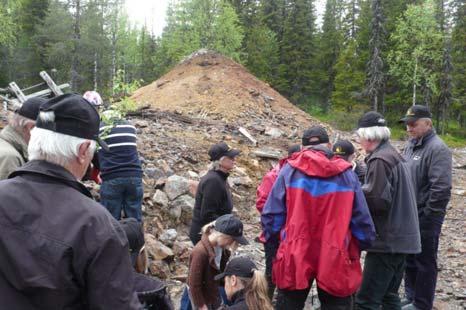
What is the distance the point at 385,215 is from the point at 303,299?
121 centimetres

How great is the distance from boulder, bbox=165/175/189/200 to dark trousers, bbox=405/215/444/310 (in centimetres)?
489

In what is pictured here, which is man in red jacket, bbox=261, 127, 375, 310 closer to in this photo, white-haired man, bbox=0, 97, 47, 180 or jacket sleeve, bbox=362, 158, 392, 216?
jacket sleeve, bbox=362, 158, 392, 216

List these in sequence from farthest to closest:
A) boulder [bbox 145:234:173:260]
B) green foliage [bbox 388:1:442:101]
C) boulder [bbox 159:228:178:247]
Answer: green foliage [bbox 388:1:442:101] < boulder [bbox 159:228:178:247] < boulder [bbox 145:234:173:260]

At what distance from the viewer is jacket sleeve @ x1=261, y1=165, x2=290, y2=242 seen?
3.73 m

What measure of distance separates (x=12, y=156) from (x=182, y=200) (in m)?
5.44

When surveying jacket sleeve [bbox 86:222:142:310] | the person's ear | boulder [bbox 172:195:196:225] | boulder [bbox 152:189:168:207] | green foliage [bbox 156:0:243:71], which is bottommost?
boulder [bbox 172:195:196:225]

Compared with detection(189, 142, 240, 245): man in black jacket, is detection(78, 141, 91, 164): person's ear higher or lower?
higher

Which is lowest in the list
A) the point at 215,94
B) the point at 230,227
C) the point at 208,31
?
the point at 230,227

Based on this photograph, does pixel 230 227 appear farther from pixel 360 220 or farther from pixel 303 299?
pixel 360 220

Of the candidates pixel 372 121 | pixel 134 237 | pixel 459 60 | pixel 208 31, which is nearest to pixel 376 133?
pixel 372 121

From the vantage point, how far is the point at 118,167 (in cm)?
583

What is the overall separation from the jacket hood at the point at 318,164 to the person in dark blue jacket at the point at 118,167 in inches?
114

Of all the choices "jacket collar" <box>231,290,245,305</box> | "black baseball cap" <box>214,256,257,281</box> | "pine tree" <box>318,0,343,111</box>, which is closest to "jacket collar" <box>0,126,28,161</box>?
"black baseball cap" <box>214,256,257,281</box>

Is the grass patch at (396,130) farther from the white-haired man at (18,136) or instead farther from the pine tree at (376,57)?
the white-haired man at (18,136)
